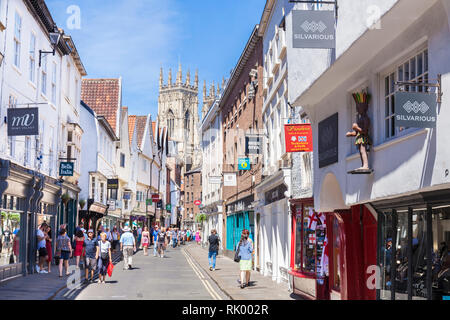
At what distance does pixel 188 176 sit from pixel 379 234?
337ft

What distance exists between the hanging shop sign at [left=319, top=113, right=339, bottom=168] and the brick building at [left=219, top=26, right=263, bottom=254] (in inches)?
431

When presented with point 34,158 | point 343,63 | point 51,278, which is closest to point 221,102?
point 34,158

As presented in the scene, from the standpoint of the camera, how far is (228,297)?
16.2 metres

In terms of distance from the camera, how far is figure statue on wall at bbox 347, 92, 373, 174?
1063 centimetres

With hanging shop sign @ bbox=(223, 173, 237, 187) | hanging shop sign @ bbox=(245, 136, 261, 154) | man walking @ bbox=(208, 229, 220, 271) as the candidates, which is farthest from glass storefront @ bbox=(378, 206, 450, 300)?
hanging shop sign @ bbox=(223, 173, 237, 187)

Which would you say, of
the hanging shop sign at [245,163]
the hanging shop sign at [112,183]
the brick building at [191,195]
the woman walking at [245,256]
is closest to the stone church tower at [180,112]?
the brick building at [191,195]

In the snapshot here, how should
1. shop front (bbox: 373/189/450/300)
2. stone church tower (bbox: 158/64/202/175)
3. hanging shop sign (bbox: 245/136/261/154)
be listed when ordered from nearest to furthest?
1. shop front (bbox: 373/189/450/300)
2. hanging shop sign (bbox: 245/136/261/154)
3. stone church tower (bbox: 158/64/202/175)

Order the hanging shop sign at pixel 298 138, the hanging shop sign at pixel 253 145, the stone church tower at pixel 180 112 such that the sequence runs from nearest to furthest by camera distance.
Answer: the hanging shop sign at pixel 298 138 < the hanging shop sign at pixel 253 145 < the stone church tower at pixel 180 112

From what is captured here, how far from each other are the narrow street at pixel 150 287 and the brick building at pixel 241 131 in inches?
219

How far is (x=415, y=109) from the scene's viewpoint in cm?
788

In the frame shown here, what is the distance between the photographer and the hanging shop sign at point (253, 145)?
24562mm

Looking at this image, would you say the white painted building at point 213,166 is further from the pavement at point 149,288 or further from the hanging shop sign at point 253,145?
the pavement at point 149,288

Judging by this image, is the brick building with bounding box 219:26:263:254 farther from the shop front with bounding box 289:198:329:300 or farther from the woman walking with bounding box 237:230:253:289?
the shop front with bounding box 289:198:329:300
